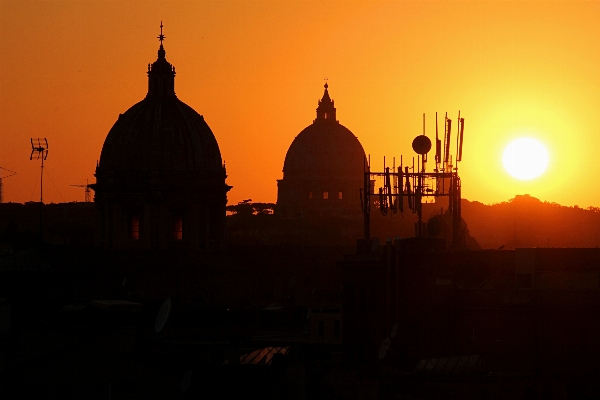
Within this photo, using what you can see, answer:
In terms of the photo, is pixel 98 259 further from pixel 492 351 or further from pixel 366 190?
pixel 492 351

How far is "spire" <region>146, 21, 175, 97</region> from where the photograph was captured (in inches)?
5123

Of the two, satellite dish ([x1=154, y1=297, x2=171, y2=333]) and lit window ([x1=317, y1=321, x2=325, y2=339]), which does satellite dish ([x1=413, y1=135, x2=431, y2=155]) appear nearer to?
lit window ([x1=317, y1=321, x2=325, y2=339])

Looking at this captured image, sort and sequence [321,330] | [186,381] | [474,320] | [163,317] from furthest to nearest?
[321,330], [474,320], [163,317], [186,381]

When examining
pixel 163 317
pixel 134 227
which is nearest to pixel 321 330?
pixel 163 317

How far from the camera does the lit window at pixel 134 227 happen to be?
429 feet

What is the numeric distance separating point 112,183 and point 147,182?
2106mm

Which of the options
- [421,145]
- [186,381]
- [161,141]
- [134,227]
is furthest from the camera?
[134,227]

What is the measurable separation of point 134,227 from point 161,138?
5766 mm

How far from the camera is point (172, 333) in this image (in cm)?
8588

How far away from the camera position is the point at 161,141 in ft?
424

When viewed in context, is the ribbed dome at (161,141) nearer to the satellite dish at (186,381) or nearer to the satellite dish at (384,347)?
the satellite dish at (384,347)

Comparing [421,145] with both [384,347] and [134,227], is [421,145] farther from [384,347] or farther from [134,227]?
[134,227]

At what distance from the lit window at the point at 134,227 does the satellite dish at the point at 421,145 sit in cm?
5204

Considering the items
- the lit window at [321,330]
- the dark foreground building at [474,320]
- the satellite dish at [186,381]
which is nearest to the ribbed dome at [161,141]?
the lit window at [321,330]
